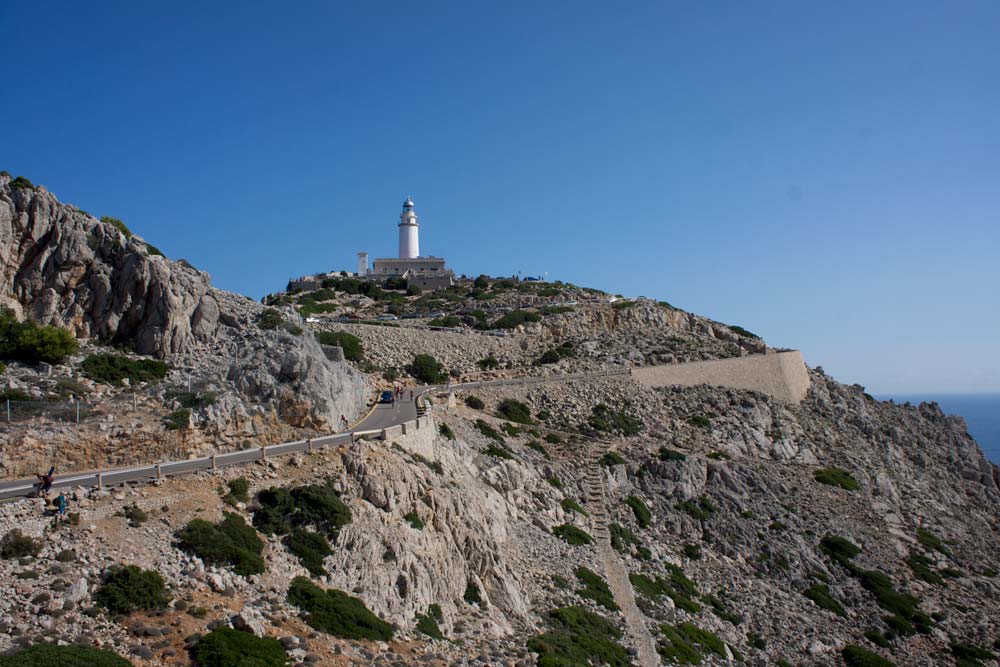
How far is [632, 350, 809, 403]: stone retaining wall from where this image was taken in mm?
49000

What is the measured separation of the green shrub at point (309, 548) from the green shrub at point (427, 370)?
26.1 m

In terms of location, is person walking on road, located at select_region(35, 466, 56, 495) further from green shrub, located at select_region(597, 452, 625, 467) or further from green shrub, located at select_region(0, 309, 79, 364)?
green shrub, located at select_region(597, 452, 625, 467)

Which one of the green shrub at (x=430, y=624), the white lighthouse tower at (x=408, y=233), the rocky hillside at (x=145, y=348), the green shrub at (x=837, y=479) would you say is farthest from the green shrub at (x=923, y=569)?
the white lighthouse tower at (x=408, y=233)

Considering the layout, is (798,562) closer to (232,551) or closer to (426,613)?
(426,613)

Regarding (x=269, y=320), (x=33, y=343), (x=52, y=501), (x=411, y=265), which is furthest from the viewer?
(x=411, y=265)

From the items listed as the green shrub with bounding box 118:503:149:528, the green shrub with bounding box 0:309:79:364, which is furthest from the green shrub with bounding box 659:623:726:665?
the green shrub with bounding box 0:309:79:364

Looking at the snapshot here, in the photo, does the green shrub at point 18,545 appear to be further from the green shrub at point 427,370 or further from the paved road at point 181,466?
the green shrub at point 427,370

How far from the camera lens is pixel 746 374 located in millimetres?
53531

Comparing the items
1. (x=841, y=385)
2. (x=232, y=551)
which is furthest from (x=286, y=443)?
(x=841, y=385)

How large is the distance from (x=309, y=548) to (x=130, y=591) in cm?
436

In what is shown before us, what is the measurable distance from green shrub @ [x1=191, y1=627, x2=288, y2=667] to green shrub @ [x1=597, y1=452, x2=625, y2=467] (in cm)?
2279

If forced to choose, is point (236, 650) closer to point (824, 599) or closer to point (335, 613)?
point (335, 613)

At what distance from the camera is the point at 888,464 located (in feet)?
164

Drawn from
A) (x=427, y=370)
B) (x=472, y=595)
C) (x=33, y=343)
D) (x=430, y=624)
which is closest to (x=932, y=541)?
(x=427, y=370)
